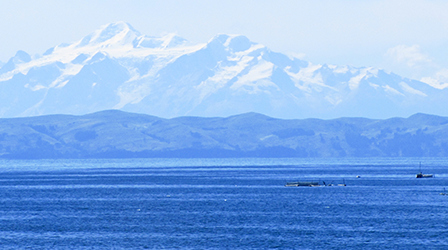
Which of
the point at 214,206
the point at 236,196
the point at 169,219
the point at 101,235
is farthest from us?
the point at 236,196

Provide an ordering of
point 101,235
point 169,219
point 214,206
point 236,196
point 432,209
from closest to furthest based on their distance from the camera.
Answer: point 101,235 < point 169,219 < point 432,209 < point 214,206 < point 236,196

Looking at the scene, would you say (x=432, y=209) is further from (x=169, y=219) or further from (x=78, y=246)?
(x=78, y=246)

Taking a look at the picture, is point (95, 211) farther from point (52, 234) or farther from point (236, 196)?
point (236, 196)

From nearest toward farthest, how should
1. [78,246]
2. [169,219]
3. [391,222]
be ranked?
[78,246]
[391,222]
[169,219]

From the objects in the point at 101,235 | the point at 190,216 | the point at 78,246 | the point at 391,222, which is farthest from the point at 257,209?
the point at 78,246

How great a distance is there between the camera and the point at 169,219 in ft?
436

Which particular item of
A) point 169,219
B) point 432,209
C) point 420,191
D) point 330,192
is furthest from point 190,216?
point 420,191

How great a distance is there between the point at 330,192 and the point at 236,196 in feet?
86.5

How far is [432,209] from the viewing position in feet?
471

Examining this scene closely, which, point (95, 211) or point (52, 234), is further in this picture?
point (95, 211)

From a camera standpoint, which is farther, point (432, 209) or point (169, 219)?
point (432, 209)

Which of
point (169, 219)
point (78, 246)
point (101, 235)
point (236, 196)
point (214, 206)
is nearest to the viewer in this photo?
point (78, 246)

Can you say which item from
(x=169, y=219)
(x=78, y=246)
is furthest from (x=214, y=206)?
(x=78, y=246)

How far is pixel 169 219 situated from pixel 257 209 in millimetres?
22679
